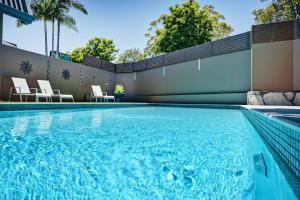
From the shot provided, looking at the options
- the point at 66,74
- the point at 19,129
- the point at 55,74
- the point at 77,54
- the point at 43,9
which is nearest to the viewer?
the point at 19,129

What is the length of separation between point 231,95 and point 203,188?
9514 mm

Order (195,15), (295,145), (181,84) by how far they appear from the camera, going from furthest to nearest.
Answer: (195,15), (181,84), (295,145)

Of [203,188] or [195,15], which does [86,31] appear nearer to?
[195,15]

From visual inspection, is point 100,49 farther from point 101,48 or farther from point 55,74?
point 55,74

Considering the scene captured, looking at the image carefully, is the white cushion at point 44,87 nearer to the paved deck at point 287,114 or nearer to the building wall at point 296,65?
the paved deck at point 287,114

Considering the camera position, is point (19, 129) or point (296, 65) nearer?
point (19, 129)

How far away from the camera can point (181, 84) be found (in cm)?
1252

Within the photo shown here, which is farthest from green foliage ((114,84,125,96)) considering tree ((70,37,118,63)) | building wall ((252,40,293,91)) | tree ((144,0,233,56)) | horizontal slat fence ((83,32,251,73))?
tree ((70,37,118,63))

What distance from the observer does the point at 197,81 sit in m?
11.6

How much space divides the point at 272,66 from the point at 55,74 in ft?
32.1

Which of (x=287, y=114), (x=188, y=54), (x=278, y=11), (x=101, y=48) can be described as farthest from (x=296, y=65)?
(x=101, y=48)

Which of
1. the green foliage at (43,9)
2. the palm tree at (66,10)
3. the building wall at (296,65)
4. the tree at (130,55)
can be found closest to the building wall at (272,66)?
the building wall at (296,65)

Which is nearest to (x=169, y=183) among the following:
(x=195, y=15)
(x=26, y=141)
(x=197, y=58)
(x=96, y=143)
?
(x=96, y=143)

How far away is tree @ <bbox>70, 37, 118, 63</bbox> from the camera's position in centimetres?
2828
